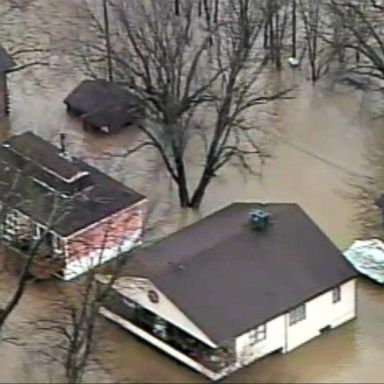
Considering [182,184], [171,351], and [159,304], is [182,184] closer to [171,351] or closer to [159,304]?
[159,304]

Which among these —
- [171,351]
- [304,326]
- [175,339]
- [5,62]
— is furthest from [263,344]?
[5,62]

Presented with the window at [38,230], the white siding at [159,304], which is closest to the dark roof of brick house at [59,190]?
the window at [38,230]

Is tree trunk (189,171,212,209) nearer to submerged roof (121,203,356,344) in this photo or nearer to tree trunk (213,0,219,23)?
submerged roof (121,203,356,344)

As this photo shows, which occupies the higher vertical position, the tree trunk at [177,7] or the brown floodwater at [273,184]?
the tree trunk at [177,7]

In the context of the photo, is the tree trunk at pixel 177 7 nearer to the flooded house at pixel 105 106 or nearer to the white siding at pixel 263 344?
the flooded house at pixel 105 106

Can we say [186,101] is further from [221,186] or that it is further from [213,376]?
[213,376]
